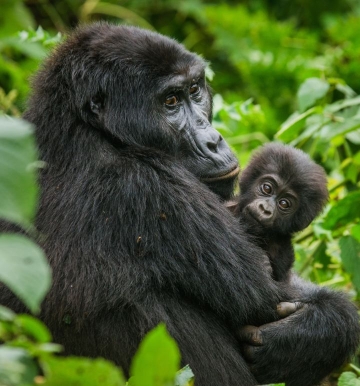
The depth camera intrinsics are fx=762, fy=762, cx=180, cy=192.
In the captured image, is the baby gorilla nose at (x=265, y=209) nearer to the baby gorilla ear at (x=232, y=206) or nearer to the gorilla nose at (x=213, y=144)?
the baby gorilla ear at (x=232, y=206)

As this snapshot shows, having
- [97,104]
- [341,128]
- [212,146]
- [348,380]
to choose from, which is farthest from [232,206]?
[341,128]

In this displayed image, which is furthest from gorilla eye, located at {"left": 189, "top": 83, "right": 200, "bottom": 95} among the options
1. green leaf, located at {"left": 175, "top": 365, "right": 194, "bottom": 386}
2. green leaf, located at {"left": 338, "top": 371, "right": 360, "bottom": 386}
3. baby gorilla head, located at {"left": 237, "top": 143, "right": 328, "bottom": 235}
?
green leaf, located at {"left": 175, "top": 365, "right": 194, "bottom": 386}

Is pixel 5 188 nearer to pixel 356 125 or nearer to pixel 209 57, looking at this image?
pixel 356 125

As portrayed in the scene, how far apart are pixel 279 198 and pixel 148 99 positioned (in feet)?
2.59

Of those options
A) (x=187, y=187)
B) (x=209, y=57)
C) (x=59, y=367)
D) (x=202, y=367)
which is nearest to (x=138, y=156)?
(x=187, y=187)

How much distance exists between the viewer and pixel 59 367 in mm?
1591

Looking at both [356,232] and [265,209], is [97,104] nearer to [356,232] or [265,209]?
[265,209]

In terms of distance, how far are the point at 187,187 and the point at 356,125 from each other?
1.54 meters

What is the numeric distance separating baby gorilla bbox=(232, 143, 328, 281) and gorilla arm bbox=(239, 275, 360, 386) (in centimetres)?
25

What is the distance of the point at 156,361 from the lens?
1.59 metres

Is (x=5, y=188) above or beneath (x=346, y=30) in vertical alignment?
beneath

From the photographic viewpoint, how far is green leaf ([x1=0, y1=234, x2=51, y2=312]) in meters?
1.42

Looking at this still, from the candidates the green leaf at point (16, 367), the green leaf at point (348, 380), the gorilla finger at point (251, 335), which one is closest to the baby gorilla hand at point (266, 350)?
the gorilla finger at point (251, 335)

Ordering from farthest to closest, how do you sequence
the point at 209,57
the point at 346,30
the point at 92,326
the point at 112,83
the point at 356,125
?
the point at 209,57, the point at 346,30, the point at 356,125, the point at 112,83, the point at 92,326
